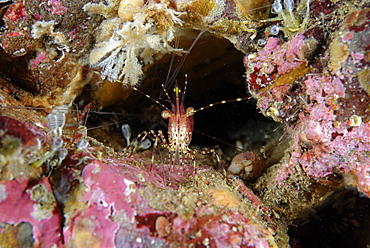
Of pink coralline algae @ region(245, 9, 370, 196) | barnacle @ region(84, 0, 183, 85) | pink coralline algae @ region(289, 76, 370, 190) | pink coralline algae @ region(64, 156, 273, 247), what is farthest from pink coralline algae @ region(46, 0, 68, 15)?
pink coralline algae @ region(289, 76, 370, 190)

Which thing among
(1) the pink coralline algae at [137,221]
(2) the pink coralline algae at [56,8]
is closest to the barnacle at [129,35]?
(2) the pink coralline algae at [56,8]

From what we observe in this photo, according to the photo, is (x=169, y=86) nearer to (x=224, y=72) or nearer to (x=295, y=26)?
(x=224, y=72)

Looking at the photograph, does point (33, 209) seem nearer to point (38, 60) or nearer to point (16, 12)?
point (38, 60)

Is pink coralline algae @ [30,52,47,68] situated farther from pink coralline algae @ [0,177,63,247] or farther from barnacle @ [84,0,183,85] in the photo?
pink coralline algae @ [0,177,63,247]

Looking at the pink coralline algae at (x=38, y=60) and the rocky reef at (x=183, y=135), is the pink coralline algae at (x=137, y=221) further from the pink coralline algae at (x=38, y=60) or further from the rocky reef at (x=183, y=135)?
the pink coralline algae at (x=38, y=60)

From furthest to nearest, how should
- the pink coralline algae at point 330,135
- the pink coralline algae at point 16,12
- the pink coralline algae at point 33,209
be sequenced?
the pink coralline algae at point 16,12 → the pink coralline algae at point 330,135 → the pink coralline algae at point 33,209

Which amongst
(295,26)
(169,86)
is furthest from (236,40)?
(169,86)

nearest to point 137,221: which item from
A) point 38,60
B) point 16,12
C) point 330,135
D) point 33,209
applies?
point 33,209
